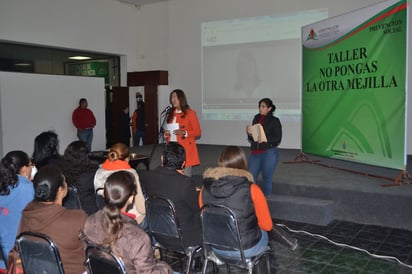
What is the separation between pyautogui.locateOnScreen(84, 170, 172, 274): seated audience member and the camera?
5.74ft

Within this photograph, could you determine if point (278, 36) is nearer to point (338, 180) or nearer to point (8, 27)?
point (338, 180)

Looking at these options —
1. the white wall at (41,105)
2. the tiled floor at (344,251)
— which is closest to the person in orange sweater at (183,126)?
the tiled floor at (344,251)

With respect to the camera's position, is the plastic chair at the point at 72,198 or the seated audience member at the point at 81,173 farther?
Answer: the seated audience member at the point at 81,173

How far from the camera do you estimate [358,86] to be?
5137mm

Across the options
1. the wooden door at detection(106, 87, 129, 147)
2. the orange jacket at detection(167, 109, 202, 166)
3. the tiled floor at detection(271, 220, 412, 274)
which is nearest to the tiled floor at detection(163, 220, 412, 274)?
the tiled floor at detection(271, 220, 412, 274)

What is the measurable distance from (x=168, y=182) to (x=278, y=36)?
6.79 m

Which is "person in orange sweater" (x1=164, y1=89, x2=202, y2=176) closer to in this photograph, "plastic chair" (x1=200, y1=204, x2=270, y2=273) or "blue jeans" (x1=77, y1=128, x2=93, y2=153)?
"plastic chair" (x1=200, y1=204, x2=270, y2=273)

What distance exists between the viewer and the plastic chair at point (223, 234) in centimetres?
239

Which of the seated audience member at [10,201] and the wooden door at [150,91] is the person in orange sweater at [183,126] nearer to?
the seated audience member at [10,201]

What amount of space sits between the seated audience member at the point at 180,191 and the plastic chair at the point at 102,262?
952 mm

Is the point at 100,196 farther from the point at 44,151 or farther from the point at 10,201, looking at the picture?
the point at 44,151

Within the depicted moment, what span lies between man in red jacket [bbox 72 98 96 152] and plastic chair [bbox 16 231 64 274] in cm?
705

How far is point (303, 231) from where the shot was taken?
4.29 m

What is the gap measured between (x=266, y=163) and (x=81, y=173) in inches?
86.8
